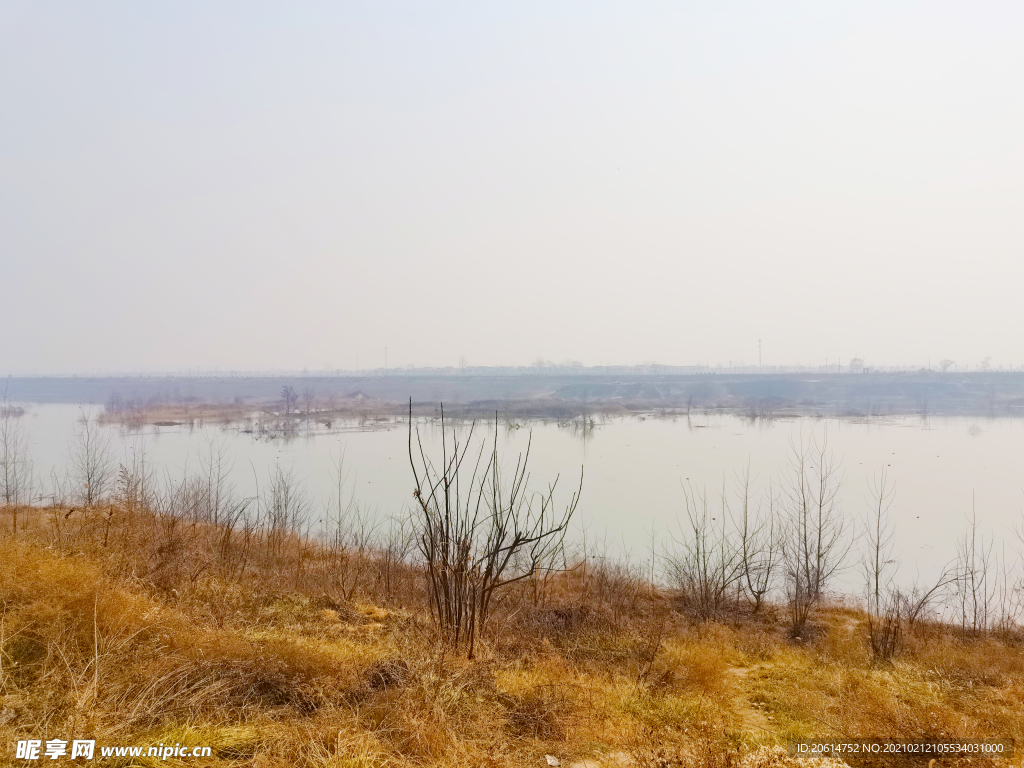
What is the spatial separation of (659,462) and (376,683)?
20632 mm

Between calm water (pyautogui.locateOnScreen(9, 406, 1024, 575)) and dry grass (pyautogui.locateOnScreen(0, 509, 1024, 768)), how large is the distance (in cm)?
844

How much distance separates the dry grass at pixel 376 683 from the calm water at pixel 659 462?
27.7 ft

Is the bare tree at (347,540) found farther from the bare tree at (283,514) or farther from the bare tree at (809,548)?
the bare tree at (809,548)

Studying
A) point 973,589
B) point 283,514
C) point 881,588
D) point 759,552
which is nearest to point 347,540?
point 283,514

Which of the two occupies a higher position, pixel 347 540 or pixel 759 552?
pixel 759 552

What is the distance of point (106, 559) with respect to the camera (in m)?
5.27

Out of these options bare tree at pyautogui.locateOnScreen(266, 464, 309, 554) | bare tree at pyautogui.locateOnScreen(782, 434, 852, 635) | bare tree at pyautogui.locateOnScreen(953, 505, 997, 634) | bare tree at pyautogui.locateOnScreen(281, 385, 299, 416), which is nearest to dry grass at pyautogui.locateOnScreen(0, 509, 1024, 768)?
bare tree at pyautogui.locateOnScreen(782, 434, 852, 635)

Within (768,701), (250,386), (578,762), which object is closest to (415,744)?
(578,762)

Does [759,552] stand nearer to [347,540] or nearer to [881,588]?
[881,588]

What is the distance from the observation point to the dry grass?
2920 millimetres

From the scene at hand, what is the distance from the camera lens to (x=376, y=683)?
364cm

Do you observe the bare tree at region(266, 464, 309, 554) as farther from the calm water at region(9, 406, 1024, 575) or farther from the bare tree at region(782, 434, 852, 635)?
the bare tree at region(782, 434, 852, 635)

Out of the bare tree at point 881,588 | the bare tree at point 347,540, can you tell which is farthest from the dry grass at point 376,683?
the bare tree at point 347,540

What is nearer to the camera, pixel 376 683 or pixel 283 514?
pixel 376 683
